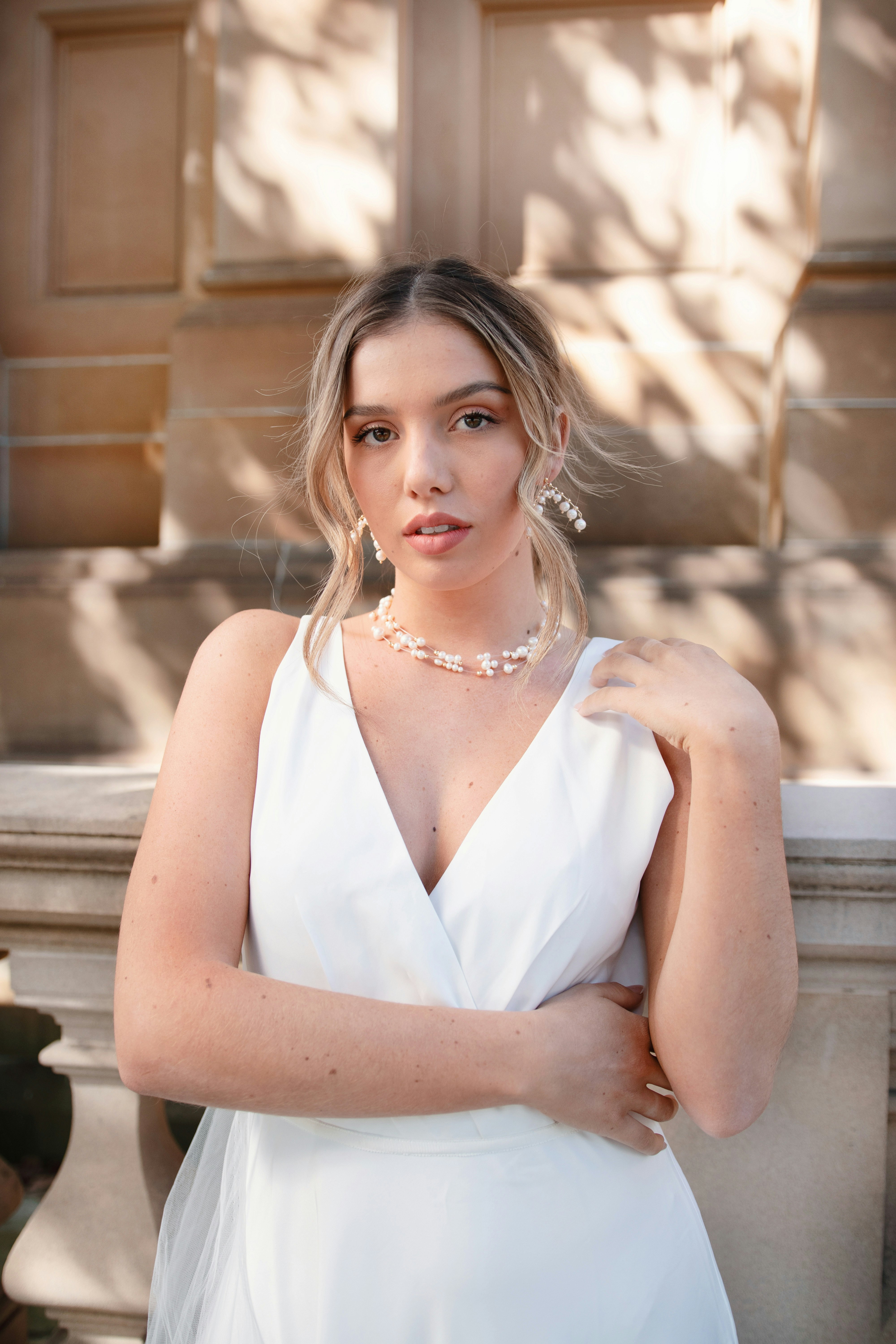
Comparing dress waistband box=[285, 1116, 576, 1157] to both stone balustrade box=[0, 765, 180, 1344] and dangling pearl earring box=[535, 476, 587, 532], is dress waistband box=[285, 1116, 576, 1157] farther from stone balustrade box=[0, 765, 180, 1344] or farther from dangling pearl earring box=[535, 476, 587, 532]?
dangling pearl earring box=[535, 476, 587, 532]

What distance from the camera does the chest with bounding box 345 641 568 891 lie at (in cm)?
147

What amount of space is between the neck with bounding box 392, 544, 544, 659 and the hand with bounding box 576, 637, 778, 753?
271 mm

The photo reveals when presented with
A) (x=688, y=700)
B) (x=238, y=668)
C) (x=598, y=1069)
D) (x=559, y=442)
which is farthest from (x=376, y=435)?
(x=598, y=1069)

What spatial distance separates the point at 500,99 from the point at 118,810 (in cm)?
339

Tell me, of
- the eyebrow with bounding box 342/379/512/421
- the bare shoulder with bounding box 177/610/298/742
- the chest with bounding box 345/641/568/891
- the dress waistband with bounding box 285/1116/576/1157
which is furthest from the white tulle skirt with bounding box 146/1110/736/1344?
the eyebrow with bounding box 342/379/512/421

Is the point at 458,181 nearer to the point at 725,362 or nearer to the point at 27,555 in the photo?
the point at 725,362

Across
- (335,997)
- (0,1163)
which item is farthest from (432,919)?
(0,1163)

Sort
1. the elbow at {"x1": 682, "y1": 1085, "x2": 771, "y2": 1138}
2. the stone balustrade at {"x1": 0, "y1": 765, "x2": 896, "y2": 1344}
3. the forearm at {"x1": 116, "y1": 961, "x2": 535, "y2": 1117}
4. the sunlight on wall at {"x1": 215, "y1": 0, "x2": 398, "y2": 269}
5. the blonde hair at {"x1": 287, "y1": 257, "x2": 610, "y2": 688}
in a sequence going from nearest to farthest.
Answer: the forearm at {"x1": 116, "y1": 961, "x2": 535, "y2": 1117} < the elbow at {"x1": 682, "y1": 1085, "x2": 771, "y2": 1138} < the blonde hair at {"x1": 287, "y1": 257, "x2": 610, "y2": 688} < the stone balustrade at {"x1": 0, "y1": 765, "x2": 896, "y2": 1344} < the sunlight on wall at {"x1": 215, "y1": 0, "x2": 398, "y2": 269}

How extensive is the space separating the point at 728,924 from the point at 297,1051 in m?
0.64

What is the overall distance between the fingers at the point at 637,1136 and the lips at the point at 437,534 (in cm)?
95

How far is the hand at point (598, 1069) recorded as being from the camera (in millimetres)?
1285

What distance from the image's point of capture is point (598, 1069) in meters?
1.32

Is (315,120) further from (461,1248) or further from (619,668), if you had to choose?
(461,1248)

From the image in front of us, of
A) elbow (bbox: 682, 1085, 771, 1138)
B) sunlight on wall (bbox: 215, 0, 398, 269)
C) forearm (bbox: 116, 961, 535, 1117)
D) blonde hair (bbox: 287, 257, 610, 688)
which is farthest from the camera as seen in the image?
sunlight on wall (bbox: 215, 0, 398, 269)
